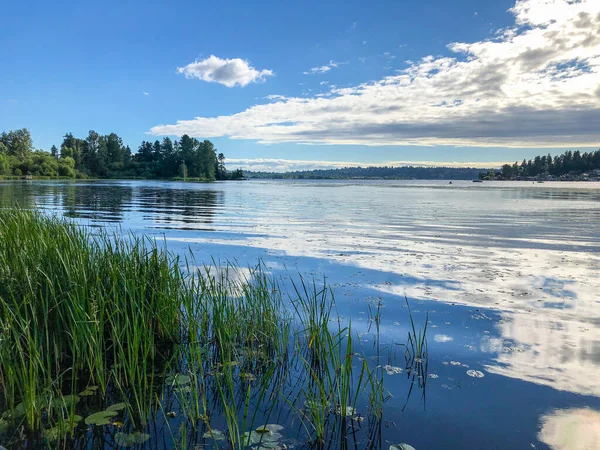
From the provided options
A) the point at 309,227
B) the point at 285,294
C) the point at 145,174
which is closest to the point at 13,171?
the point at 145,174

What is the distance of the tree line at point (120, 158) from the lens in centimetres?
15888

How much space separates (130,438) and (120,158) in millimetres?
205898

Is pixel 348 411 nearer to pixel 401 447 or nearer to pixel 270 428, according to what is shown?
pixel 401 447

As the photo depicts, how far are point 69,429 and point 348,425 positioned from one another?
2.87m

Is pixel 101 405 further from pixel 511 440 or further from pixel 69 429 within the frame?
pixel 511 440

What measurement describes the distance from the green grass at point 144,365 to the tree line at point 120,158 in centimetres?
16627

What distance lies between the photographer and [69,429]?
3.99 meters

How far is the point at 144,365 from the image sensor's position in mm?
4234

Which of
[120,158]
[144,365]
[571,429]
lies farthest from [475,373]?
[120,158]

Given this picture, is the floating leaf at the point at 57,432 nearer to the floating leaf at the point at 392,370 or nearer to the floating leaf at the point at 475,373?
the floating leaf at the point at 392,370

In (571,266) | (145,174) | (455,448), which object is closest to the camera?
(455,448)

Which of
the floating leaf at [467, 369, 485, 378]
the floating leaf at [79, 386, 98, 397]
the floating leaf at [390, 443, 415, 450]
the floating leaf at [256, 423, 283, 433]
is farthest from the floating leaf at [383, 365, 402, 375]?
the floating leaf at [79, 386, 98, 397]

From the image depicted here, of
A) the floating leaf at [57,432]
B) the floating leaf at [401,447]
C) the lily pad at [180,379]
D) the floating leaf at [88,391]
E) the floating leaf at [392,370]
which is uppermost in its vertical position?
the floating leaf at [57,432]

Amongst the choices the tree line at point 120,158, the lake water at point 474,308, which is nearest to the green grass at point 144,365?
the lake water at point 474,308
